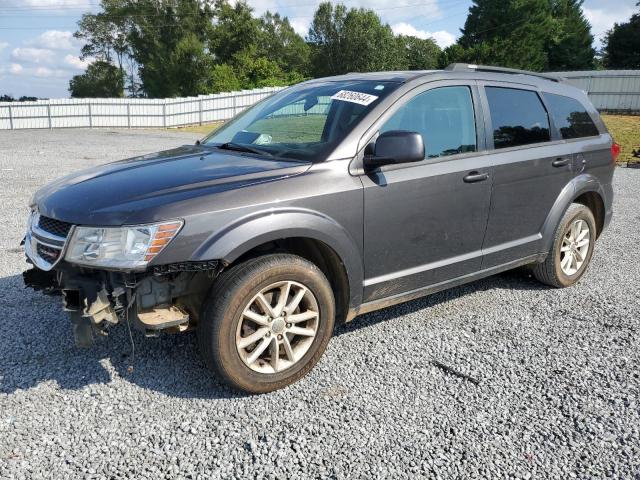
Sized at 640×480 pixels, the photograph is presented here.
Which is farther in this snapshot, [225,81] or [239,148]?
[225,81]

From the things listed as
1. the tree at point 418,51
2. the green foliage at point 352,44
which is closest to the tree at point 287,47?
the green foliage at point 352,44

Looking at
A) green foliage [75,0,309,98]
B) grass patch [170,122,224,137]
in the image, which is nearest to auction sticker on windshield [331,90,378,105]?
grass patch [170,122,224,137]

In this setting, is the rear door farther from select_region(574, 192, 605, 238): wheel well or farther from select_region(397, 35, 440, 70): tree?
select_region(397, 35, 440, 70): tree

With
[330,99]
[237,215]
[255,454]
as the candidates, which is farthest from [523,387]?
[330,99]

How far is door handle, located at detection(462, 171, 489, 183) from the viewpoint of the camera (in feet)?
12.9

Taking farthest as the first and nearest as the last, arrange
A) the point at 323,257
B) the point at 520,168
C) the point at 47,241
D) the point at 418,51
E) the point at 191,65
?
the point at 418,51
the point at 191,65
the point at 520,168
the point at 323,257
the point at 47,241

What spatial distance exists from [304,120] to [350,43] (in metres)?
74.6

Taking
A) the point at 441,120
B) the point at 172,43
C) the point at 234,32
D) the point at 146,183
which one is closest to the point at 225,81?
the point at 234,32

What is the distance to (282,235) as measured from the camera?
3115 millimetres

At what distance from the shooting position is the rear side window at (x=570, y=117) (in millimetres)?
4812

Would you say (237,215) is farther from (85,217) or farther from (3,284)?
(3,284)

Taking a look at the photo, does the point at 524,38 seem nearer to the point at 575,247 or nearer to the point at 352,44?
the point at 352,44

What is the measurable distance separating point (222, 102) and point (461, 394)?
1121 inches

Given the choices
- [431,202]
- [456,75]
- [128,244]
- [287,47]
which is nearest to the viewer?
[128,244]
